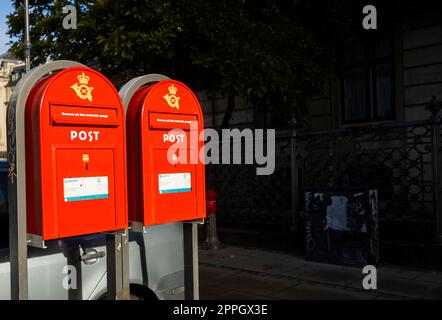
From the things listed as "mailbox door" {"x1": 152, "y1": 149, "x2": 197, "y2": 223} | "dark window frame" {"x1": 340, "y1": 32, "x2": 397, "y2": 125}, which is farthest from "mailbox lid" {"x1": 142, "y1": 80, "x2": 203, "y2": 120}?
"dark window frame" {"x1": 340, "y1": 32, "x2": 397, "y2": 125}

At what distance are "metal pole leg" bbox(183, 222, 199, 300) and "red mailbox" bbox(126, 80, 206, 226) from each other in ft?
0.70

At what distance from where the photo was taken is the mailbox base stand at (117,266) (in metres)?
3.27

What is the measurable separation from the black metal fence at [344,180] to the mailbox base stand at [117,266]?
5035 mm

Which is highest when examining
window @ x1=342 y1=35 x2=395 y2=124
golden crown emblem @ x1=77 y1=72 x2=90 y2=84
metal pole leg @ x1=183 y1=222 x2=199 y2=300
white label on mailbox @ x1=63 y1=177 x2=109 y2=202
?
window @ x1=342 y1=35 x2=395 y2=124

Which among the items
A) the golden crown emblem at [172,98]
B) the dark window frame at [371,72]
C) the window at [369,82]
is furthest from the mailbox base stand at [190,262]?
the dark window frame at [371,72]

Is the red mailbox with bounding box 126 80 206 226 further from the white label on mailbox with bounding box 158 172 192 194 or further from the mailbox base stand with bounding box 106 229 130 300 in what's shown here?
the mailbox base stand with bounding box 106 229 130 300

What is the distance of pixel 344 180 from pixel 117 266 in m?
6.85

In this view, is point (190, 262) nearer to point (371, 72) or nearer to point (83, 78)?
point (83, 78)

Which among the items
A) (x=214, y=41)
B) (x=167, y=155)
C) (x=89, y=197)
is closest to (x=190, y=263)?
(x=167, y=155)

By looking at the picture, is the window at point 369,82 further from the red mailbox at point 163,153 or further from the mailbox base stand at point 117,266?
the mailbox base stand at point 117,266

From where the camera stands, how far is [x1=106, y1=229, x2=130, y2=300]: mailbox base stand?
3270mm

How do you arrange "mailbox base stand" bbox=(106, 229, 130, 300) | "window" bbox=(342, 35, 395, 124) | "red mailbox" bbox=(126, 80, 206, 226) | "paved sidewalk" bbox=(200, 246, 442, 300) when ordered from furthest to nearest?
"window" bbox=(342, 35, 395, 124) < "paved sidewalk" bbox=(200, 246, 442, 300) < "red mailbox" bbox=(126, 80, 206, 226) < "mailbox base stand" bbox=(106, 229, 130, 300)

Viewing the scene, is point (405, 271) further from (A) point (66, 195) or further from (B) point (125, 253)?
(A) point (66, 195)
